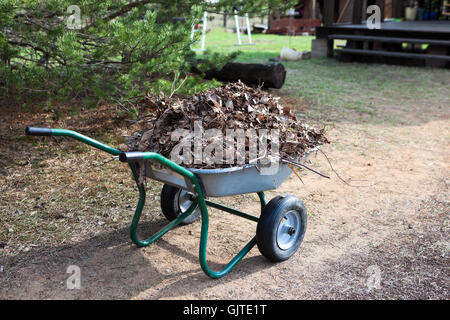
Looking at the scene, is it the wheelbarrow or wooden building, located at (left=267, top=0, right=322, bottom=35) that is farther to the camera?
wooden building, located at (left=267, top=0, right=322, bottom=35)

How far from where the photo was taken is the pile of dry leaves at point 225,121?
2854 millimetres

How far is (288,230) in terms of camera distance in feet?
9.97

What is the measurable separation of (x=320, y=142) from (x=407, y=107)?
4586 millimetres

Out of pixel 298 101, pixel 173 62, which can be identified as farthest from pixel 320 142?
pixel 298 101

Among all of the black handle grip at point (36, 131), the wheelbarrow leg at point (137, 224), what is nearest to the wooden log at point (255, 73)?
the wheelbarrow leg at point (137, 224)

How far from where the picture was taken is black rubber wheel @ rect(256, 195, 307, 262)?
2865mm

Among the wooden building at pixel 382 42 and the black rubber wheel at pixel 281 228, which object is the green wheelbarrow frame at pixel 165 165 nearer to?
the black rubber wheel at pixel 281 228

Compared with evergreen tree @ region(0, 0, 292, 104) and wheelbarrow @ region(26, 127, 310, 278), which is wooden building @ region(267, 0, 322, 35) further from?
wheelbarrow @ region(26, 127, 310, 278)

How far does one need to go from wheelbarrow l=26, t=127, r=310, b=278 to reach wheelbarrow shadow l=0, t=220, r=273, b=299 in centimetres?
11

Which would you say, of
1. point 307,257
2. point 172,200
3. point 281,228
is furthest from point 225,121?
point 307,257

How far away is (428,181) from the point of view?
4.47 m

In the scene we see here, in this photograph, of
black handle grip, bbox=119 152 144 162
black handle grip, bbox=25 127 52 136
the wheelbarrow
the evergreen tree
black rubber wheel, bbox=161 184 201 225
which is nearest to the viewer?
black handle grip, bbox=119 152 144 162

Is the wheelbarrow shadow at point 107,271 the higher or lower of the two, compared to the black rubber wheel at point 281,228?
lower

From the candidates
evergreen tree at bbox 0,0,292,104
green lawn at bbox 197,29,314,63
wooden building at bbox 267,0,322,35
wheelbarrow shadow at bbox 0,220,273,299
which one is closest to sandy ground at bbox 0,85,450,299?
wheelbarrow shadow at bbox 0,220,273,299
